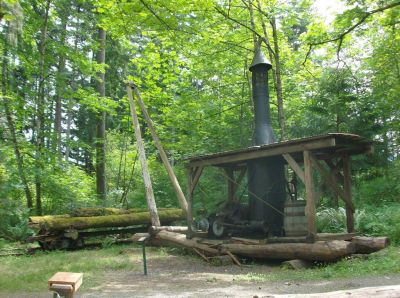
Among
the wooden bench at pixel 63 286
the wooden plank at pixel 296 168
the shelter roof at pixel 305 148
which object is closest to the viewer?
the wooden bench at pixel 63 286

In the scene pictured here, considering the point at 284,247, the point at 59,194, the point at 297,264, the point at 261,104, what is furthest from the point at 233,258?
the point at 59,194

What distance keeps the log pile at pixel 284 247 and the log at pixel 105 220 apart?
121 inches

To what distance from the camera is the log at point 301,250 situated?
8.48 meters

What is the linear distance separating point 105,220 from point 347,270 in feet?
28.8

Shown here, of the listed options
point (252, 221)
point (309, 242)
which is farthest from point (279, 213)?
point (309, 242)

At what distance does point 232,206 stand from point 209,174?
6.46 meters

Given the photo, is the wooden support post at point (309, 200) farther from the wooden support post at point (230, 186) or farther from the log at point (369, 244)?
the wooden support post at point (230, 186)

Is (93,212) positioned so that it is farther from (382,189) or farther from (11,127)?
(382,189)

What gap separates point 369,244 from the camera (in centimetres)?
879

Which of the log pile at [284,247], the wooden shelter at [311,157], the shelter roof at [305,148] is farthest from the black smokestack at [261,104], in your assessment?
the log pile at [284,247]

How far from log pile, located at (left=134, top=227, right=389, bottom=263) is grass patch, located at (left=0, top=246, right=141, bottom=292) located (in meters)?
1.82

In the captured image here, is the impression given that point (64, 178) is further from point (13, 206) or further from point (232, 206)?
point (232, 206)

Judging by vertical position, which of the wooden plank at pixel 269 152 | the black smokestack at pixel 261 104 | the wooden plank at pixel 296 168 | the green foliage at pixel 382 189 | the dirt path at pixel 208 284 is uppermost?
the black smokestack at pixel 261 104

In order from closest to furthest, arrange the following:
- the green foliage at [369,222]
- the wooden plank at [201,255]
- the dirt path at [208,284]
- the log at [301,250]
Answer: the dirt path at [208,284] → the log at [301,250] → the green foliage at [369,222] → the wooden plank at [201,255]
